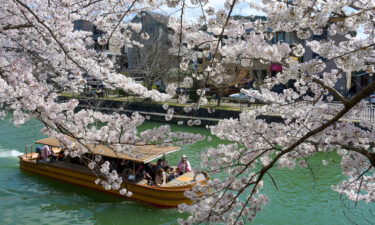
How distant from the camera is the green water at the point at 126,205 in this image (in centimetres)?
842

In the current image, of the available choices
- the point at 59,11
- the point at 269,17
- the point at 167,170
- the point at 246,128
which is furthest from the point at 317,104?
the point at 167,170

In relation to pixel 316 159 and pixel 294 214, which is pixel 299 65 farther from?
pixel 316 159

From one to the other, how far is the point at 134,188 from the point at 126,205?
48 cm

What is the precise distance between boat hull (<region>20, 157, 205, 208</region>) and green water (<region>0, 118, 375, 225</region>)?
0.55ft

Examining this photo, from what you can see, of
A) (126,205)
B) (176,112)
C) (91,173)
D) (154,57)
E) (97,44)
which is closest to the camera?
(97,44)

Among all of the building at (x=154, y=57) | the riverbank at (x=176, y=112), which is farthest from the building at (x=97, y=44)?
the building at (x=154, y=57)

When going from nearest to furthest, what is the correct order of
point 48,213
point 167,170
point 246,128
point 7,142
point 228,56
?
point 228,56 → point 246,128 → point 48,213 → point 167,170 → point 7,142

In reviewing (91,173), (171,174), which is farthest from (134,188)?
(91,173)

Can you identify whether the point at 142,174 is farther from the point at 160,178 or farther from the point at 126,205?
the point at 126,205

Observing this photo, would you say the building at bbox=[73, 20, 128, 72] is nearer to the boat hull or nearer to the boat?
the boat

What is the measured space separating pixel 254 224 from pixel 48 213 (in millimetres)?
4827

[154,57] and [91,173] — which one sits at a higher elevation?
[154,57]

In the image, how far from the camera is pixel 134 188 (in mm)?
9547

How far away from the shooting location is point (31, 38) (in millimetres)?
5793
